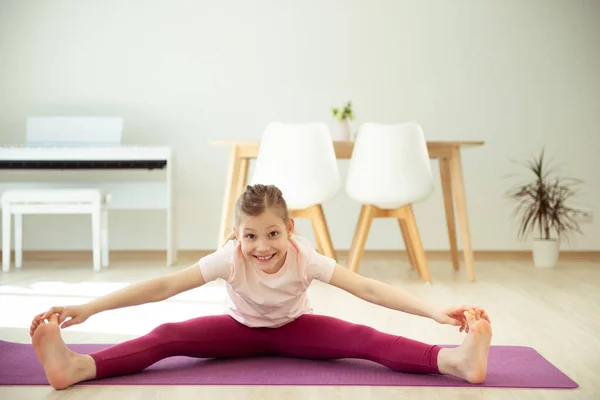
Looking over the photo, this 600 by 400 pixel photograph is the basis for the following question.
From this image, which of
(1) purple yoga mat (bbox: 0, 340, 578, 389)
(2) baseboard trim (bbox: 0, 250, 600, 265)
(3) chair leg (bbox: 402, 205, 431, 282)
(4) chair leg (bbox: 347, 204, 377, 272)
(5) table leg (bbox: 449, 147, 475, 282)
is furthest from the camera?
(2) baseboard trim (bbox: 0, 250, 600, 265)

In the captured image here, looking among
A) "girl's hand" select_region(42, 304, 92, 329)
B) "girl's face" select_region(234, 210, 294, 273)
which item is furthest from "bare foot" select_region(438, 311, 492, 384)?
"girl's hand" select_region(42, 304, 92, 329)

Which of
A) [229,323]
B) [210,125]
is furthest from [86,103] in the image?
[229,323]

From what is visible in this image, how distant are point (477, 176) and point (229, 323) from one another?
3570 millimetres

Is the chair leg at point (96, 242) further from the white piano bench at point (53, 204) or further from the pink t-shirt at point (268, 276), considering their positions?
the pink t-shirt at point (268, 276)

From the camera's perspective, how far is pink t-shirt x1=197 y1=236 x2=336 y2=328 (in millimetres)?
1877

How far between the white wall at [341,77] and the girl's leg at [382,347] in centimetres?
326

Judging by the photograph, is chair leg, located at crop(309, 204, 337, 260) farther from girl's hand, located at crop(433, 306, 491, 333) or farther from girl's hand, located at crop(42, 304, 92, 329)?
girl's hand, located at crop(42, 304, 92, 329)

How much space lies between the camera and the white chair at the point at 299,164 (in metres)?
3.78

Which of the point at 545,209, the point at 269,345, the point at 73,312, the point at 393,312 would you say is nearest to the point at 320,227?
the point at 393,312

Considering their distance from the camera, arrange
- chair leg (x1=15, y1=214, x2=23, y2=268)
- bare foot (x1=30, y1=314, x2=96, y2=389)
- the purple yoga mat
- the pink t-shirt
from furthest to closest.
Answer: chair leg (x1=15, y1=214, x2=23, y2=268) → the pink t-shirt → the purple yoga mat → bare foot (x1=30, y1=314, x2=96, y2=389)

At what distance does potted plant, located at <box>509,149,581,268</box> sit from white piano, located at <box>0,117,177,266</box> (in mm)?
2256

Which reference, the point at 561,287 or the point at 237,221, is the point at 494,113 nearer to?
the point at 561,287

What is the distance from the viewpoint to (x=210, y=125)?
5.24 metres

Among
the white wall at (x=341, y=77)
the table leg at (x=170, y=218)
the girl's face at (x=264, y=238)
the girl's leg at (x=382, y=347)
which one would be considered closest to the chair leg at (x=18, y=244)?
the white wall at (x=341, y=77)
